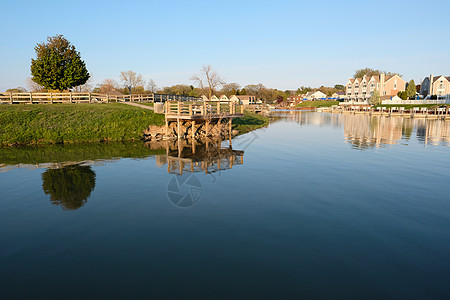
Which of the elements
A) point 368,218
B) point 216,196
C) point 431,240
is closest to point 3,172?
point 216,196

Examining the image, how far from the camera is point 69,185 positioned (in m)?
15.9

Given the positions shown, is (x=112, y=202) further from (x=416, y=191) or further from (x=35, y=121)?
(x=35, y=121)

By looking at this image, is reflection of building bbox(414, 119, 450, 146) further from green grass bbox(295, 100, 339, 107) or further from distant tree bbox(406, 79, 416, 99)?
green grass bbox(295, 100, 339, 107)

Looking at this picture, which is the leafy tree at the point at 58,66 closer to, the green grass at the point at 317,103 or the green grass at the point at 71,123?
the green grass at the point at 71,123

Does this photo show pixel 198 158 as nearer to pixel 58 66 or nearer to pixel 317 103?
pixel 58 66

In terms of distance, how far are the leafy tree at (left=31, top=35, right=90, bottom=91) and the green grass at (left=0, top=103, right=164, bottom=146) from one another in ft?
46.4

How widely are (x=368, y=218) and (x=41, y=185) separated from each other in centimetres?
1686

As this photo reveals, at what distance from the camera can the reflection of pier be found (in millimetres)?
19750

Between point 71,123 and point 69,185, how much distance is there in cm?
1897

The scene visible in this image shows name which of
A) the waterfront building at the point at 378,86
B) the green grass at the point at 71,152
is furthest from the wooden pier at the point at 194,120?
the waterfront building at the point at 378,86

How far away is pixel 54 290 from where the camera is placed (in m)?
7.23

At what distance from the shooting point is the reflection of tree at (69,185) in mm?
13680

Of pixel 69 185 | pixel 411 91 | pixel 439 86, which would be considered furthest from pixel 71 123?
pixel 439 86

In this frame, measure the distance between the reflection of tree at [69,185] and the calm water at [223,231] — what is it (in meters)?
0.07
